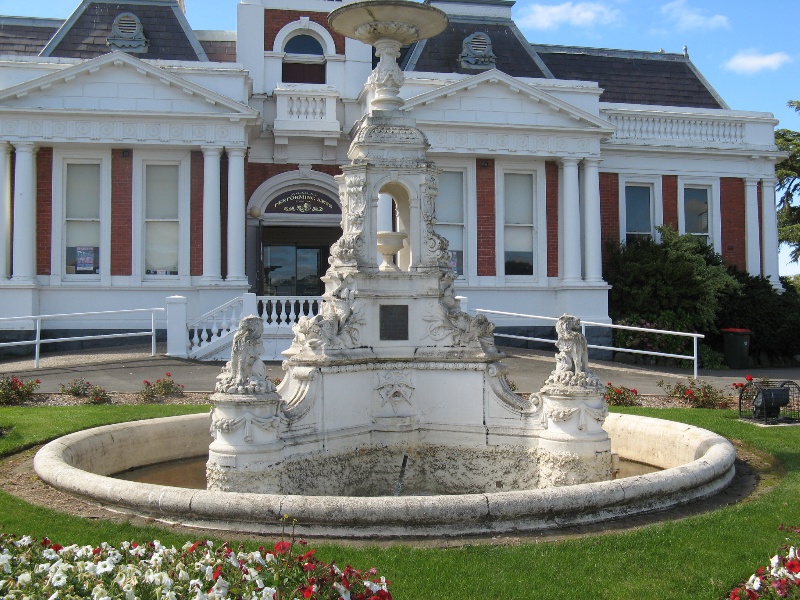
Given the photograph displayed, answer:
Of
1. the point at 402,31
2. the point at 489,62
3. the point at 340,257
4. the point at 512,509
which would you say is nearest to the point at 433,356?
the point at 340,257

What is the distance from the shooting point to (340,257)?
28.2ft

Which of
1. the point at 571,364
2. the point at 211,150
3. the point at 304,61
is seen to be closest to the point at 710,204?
the point at 304,61

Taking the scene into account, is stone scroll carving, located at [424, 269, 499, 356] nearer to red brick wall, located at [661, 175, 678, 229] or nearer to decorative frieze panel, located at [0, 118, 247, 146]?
decorative frieze panel, located at [0, 118, 247, 146]

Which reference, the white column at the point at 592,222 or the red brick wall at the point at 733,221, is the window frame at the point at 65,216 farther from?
the red brick wall at the point at 733,221

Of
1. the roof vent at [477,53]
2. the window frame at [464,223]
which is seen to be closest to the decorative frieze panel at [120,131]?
the window frame at [464,223]

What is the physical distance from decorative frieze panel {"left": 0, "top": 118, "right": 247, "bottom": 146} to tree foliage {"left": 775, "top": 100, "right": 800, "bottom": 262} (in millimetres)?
24297

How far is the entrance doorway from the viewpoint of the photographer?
2694 centimetres

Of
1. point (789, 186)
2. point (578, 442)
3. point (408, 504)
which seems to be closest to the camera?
point (408, 504)

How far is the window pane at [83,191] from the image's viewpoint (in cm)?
2294

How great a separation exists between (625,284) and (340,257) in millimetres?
17577

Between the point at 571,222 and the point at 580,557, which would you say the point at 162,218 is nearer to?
the point at 571,222

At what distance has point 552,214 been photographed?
2489cm

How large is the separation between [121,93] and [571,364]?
59.8 feet

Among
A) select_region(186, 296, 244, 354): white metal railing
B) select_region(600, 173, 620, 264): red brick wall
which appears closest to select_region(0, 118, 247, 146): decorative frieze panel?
select_region(186, 296, 244, 354): white metal railing
